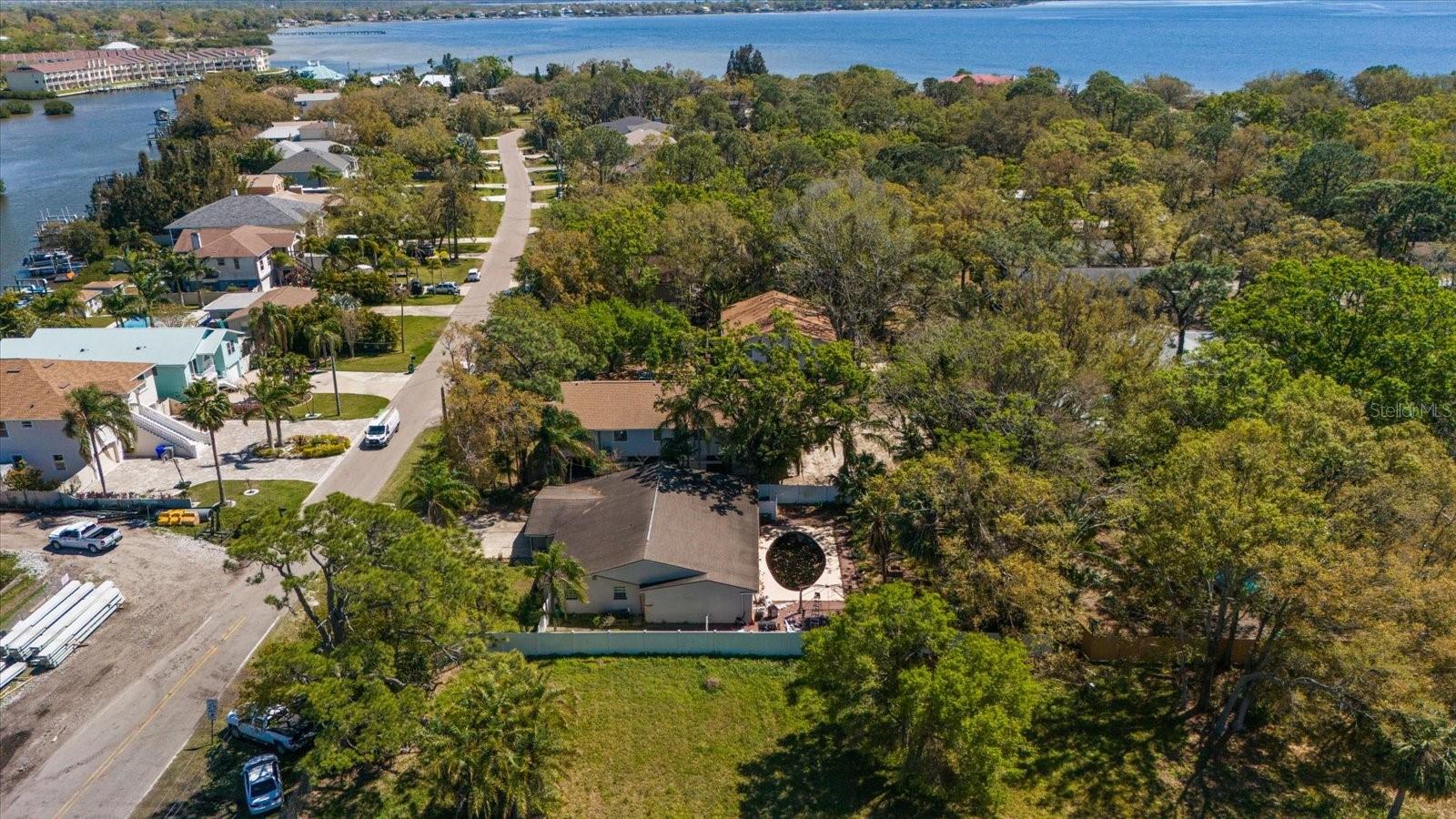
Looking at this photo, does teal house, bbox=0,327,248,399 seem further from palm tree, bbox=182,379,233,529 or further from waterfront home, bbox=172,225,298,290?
waterfront home, bbox=172,225,298,290

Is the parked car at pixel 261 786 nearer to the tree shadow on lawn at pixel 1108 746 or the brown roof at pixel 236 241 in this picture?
the tree shadow on lawn at pixel 1108 746

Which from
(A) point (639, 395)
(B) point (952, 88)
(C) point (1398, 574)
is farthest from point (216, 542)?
(B) point (952, 88)

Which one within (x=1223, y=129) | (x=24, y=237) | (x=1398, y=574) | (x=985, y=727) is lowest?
(x=24, y=237)

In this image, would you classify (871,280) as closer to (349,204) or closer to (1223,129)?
(349,204)

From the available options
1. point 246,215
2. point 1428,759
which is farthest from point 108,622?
point 246,215

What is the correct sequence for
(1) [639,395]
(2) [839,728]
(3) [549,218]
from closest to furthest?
A: (2) [839,728] → (1) [639,395] → (3) [549,218]

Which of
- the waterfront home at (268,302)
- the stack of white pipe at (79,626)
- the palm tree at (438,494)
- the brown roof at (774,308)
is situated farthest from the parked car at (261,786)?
the waterfront home at (268,302)
